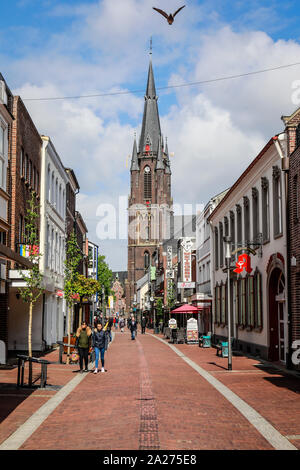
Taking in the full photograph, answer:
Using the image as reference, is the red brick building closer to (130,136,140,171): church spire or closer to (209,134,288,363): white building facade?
(209,134,288,363): white building facade

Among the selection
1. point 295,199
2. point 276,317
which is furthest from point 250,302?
point 295,199

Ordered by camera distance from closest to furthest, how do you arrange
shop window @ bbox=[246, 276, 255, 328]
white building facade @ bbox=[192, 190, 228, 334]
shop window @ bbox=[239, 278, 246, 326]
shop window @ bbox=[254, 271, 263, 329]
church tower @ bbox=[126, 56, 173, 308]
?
shop window @ bbox=[254, 271, 263, 329]
shop window @ bbox=[246, 276, 255, 328]
shop window @ bbox=[239, 278, 246, 326]
white building facade @ bbox=[192, 190, 228, 334]
church tower @ bbox=[126, 56, 173, 308]

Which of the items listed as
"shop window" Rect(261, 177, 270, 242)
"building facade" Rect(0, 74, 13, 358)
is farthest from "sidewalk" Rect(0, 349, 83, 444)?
"shop window" Rect(261, 177, 270, 242)

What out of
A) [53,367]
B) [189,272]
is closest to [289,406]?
[53,367]

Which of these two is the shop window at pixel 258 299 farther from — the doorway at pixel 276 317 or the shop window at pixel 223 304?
the shop window at pixel 223 304

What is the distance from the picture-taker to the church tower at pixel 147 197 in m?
124

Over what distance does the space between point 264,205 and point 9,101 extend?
10.4 m

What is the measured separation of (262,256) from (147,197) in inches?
4092

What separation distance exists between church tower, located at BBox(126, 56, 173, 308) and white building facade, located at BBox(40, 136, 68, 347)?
3376 inches

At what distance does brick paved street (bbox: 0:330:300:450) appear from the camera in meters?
8.51

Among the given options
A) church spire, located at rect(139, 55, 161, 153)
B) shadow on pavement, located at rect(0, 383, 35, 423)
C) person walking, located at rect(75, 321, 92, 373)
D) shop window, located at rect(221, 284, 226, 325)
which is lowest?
shadow on pavement, located at rect(0, 383, 35, 423)

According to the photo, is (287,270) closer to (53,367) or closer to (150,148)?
(53,367)

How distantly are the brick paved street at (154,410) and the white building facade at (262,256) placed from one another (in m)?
3.95

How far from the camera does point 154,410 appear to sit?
11.0 meters
